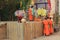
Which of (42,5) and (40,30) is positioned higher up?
(42,5)

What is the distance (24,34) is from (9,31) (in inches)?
21.2

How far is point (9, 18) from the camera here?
42.1ft

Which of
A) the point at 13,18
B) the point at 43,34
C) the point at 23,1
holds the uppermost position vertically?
the point at 23,1

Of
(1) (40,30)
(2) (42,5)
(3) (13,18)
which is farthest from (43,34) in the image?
(2) (42,5)

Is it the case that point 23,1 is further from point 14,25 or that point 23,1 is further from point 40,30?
point 14,25

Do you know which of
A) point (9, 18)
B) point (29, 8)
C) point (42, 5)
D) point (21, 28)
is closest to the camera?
point (21, 28)

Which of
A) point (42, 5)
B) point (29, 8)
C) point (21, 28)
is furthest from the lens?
point (42, 5)

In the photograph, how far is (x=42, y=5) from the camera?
19062mm

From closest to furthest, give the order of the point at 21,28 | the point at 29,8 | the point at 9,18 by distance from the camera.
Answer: the point at 21,28 < the point at 9,18 < the point at 29,8

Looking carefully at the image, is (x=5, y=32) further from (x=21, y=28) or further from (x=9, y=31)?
(x=21, y=28)

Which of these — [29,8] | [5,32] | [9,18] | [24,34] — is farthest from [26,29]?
[29,8]

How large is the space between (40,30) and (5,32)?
5977mm

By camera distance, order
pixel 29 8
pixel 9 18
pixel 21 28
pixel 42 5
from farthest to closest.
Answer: pixel 42 5, pixel 29 8, pixel 9 18, pixel 21 28

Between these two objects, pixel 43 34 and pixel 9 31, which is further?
pixel 43 34
